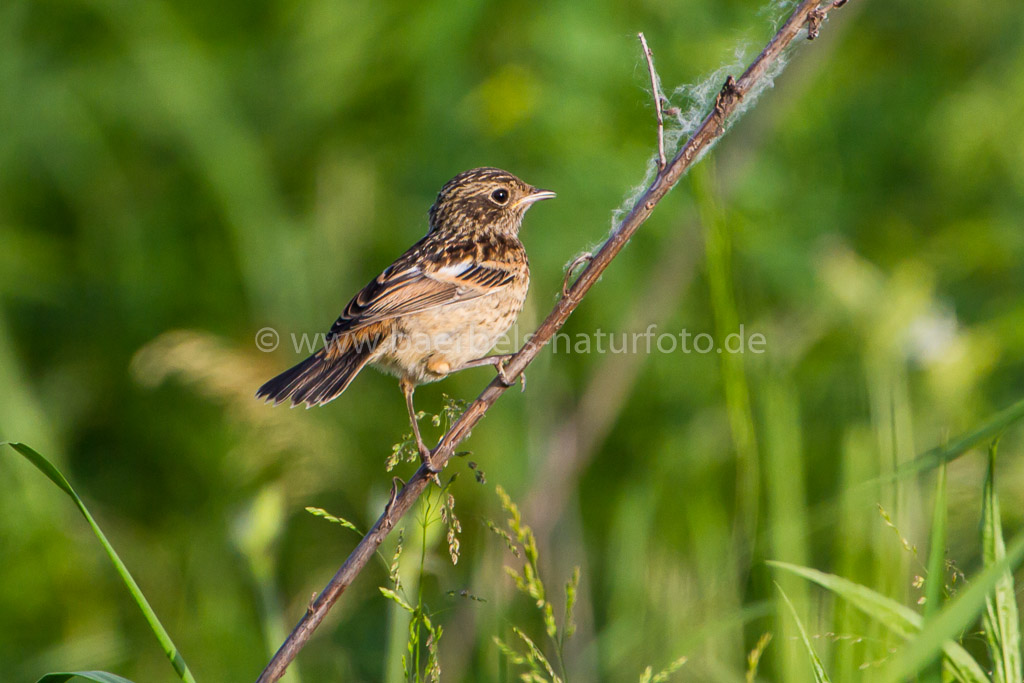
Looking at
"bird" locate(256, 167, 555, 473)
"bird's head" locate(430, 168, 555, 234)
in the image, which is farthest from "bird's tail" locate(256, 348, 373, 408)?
"bird's head" locate(430, 168, 555, 234)

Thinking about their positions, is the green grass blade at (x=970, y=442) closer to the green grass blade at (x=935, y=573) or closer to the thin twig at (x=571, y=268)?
the green grass blade at (x=935, y=573)

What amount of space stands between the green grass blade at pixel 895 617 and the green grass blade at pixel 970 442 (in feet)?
0.91

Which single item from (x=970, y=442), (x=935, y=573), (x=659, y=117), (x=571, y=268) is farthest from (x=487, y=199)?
(x=935, y=573)

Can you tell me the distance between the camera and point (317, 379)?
12.3 feet

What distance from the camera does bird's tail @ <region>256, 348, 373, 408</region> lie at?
3.63m

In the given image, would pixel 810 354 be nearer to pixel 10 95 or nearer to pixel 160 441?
pixel 160 441

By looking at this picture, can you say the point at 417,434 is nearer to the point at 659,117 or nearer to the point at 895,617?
the point at 659,117

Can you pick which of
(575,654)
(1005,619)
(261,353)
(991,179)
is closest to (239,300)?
(261,353)

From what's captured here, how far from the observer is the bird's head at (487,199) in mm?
4613

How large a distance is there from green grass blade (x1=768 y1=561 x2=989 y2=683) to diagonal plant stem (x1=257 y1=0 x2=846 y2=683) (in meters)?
0.93

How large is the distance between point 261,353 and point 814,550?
3.43m

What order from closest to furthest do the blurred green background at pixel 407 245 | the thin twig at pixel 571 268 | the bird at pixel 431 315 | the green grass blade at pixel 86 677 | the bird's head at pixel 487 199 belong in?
the green grass blade at pixel 86 677
the thin twig at pixel 571 268
the bird at pixel 431 315
the bird's head at pixel 487 199
the blurred green background at pixel 407 245

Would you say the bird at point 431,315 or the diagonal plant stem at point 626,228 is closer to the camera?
the diagonal plant stem at point 626,228

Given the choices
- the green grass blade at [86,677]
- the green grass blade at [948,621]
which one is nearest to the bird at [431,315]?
the green grass blade at [86,677]
